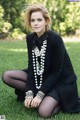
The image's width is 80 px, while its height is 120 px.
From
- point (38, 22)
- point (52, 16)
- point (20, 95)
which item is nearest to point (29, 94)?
point (20, 95)

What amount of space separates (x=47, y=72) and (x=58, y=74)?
162 mm

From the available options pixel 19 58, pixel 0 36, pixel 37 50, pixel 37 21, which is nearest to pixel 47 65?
pixel 37 50

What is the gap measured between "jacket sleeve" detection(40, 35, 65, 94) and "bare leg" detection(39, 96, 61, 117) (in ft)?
0.36

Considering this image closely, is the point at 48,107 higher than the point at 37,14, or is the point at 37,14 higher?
the point at 37,14

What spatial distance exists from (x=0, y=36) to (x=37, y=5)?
1687cm

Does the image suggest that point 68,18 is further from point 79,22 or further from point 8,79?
point 8,79

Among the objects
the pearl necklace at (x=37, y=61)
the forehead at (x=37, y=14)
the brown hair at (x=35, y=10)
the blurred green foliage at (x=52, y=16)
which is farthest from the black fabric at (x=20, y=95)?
the blurred green foliage at (x=52, y=16)

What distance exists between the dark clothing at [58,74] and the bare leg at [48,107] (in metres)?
0.07

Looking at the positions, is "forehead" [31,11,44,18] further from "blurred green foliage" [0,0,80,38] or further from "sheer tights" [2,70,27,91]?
"blurred green foliage" [0,0,80,38]

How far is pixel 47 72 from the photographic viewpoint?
509cm

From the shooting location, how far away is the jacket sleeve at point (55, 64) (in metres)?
4.98

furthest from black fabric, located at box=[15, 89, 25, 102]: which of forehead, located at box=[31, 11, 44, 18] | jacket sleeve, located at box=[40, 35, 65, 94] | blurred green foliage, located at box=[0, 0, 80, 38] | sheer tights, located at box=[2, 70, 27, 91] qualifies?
blurred green foliage, located at box=[0, 0, 80, 38]

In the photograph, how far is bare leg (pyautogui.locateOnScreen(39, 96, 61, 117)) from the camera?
4.86m

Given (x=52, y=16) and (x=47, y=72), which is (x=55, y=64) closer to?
(x=47, y=72)
